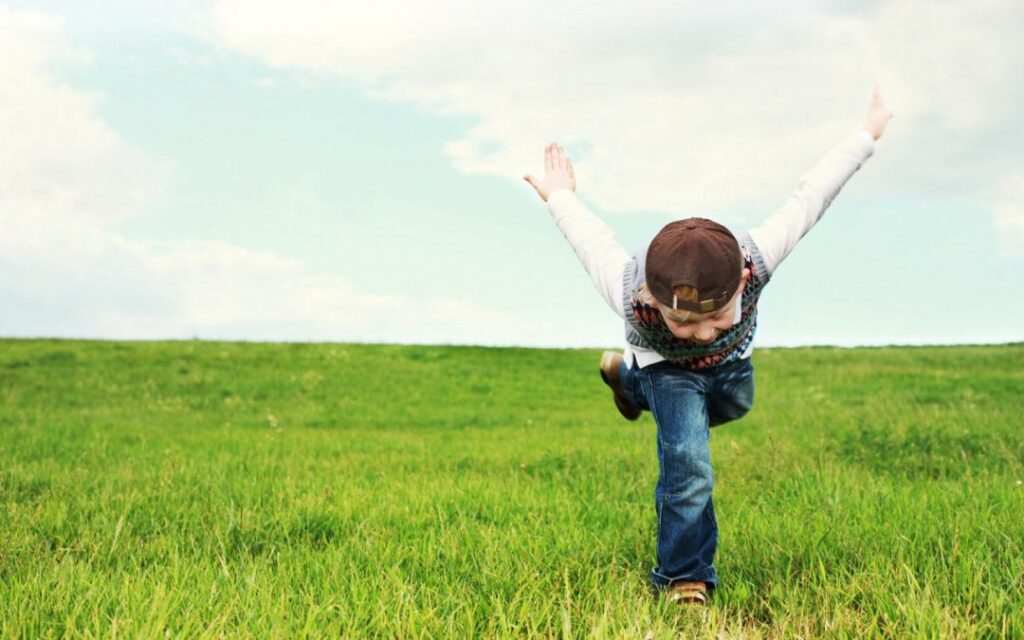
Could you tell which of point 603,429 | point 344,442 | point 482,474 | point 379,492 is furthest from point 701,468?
point 603,429

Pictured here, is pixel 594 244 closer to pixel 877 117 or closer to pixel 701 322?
pixel 701 322

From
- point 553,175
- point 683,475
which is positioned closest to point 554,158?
point 553,175

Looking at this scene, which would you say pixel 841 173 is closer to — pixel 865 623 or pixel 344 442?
pixel 865 623

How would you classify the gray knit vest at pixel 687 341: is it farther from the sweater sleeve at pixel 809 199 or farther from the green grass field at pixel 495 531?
the green grass field at pixel 495 531

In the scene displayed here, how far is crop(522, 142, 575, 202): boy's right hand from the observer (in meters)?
4.29

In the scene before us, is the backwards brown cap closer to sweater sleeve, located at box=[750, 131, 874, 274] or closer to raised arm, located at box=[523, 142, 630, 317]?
raised arm, located at box=[523, 142, 630, 317]

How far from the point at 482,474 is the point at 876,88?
452 centimetres

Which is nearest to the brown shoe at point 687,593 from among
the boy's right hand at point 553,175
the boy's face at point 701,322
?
the boy's face at point 701,322

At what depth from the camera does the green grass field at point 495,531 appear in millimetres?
3223

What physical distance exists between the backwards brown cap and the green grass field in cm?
120

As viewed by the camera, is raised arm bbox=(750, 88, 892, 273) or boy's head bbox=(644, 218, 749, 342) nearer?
boy's head bbox=(644, 218, 749, 342)

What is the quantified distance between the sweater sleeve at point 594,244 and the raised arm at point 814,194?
636 mm

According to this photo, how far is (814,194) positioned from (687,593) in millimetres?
1904

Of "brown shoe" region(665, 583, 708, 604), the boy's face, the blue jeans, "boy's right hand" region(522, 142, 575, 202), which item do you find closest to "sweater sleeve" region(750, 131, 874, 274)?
the boy's face
